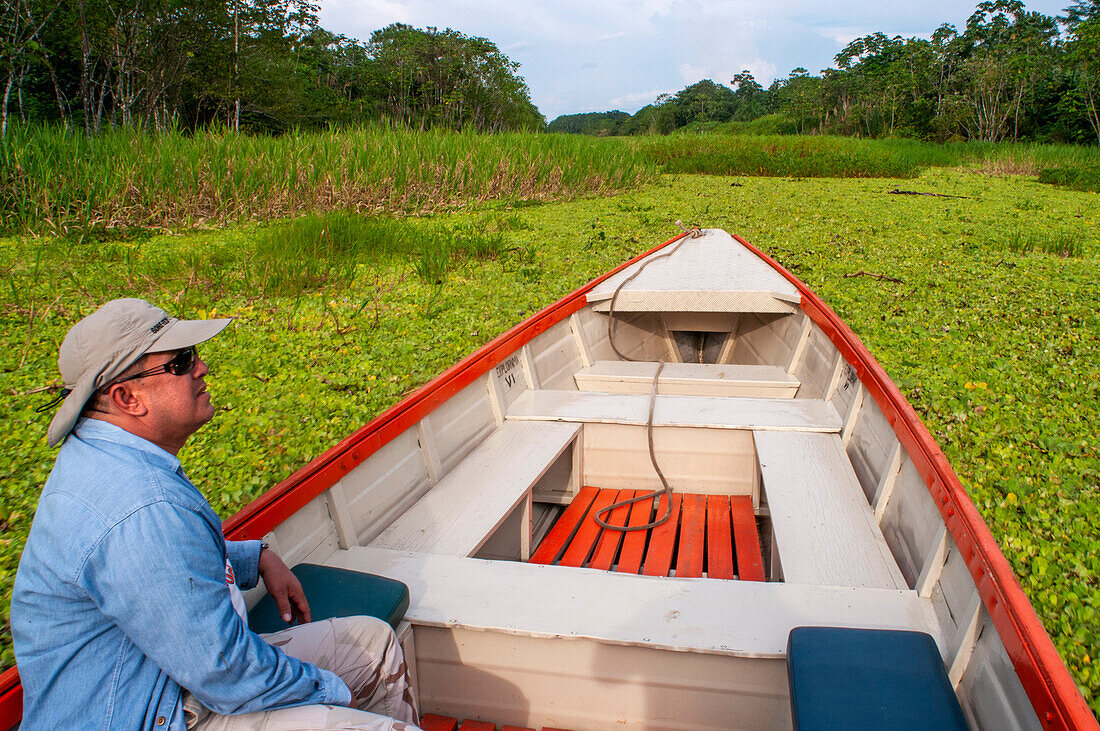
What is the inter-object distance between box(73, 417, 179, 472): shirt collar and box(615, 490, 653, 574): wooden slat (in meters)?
1.73

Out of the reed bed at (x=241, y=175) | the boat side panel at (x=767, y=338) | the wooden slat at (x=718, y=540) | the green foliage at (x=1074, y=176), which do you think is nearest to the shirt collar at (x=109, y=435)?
the wooden slat at (x=718, y=540)

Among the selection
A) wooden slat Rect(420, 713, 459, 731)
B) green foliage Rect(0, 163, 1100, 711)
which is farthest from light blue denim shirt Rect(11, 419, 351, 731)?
wooden slat Rect(420, 713, 459, 731)

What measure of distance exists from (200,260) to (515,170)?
6.60 m

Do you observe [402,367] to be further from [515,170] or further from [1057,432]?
[515,170]

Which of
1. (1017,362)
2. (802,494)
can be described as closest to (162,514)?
(802,494)

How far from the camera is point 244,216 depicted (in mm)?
7293

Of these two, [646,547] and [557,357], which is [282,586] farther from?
[557,357]

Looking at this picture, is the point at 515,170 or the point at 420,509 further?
the point at 515,170

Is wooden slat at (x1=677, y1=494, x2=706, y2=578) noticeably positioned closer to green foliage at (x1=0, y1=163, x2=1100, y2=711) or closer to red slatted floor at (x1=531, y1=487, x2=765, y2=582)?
red slatted floor at (x1=531, y1=487, x2=765, y2=582)

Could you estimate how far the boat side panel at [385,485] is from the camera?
8.02 feet

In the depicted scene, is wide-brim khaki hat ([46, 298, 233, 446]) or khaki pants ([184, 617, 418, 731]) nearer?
wide-brim khaki hat ([46, 298, 233, 446])

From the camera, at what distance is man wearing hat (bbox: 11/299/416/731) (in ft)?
3.50

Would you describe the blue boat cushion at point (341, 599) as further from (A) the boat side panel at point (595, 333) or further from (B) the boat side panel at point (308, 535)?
(A) the boat side panel at point (595, 333)

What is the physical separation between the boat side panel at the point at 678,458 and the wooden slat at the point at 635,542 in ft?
0.74
